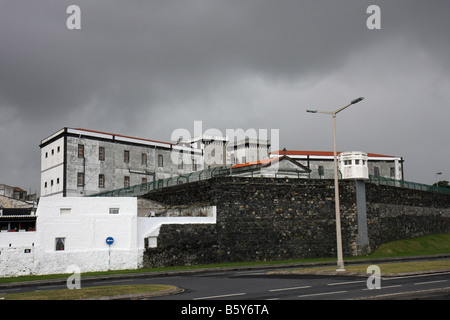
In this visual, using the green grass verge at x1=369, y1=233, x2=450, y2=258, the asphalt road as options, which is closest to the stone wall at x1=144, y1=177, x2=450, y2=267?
the green grass verge at x1=369, y1=233, x2=450, y2=258

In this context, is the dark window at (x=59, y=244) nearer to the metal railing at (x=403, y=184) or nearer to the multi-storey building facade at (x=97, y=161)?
the multi-storey building facade at (x=97, y=161)

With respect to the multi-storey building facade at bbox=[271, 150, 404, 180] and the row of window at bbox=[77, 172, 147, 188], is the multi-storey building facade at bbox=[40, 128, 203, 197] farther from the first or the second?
the multi-storey building facade at bbox=[271, 150, 404, 180]

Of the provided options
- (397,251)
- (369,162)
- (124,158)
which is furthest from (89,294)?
(369,162)

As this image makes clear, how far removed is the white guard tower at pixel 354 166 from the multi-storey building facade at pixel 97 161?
27558mm

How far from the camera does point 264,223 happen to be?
123 feet

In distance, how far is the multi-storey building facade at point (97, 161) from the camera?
55031 mm

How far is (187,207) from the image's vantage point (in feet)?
128

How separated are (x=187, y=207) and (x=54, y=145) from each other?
2456 centimetres

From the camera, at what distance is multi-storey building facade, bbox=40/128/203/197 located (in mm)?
55031

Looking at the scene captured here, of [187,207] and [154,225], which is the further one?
[187,207]

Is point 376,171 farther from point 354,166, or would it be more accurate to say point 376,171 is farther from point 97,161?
point 97,161

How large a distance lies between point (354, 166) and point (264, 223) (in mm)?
9027

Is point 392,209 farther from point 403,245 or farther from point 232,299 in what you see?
point 232,299
